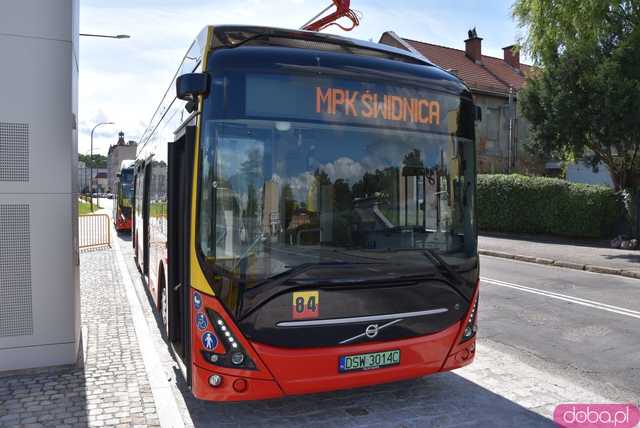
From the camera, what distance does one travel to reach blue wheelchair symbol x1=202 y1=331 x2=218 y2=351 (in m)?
4.16

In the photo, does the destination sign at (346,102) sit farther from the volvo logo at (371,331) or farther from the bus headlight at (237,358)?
the bus headlight at (237,358)

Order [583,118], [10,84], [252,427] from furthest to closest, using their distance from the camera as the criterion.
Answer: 1. [583,118]
2. [10,84]
3. [252,427]

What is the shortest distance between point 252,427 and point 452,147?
2.93 m

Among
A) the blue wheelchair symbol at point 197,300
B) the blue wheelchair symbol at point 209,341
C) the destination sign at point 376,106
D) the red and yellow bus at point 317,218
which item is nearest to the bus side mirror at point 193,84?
the red and yellow bus at point 317,218

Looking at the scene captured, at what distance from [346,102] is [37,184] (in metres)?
3.48

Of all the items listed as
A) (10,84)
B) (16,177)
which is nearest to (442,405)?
(16,177)

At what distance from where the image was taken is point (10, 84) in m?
5.61

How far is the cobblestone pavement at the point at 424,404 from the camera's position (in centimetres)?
463

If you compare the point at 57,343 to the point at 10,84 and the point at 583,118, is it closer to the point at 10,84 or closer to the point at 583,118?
the point at 10,84

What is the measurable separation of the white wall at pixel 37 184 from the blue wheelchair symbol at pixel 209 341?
100 inches

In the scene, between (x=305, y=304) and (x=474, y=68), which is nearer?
(x=305, y=304)

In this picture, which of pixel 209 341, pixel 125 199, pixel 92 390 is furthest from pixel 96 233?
pixel 209 341

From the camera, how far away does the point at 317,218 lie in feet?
14.3

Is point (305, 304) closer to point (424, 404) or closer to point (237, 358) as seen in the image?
point (237, 358)
